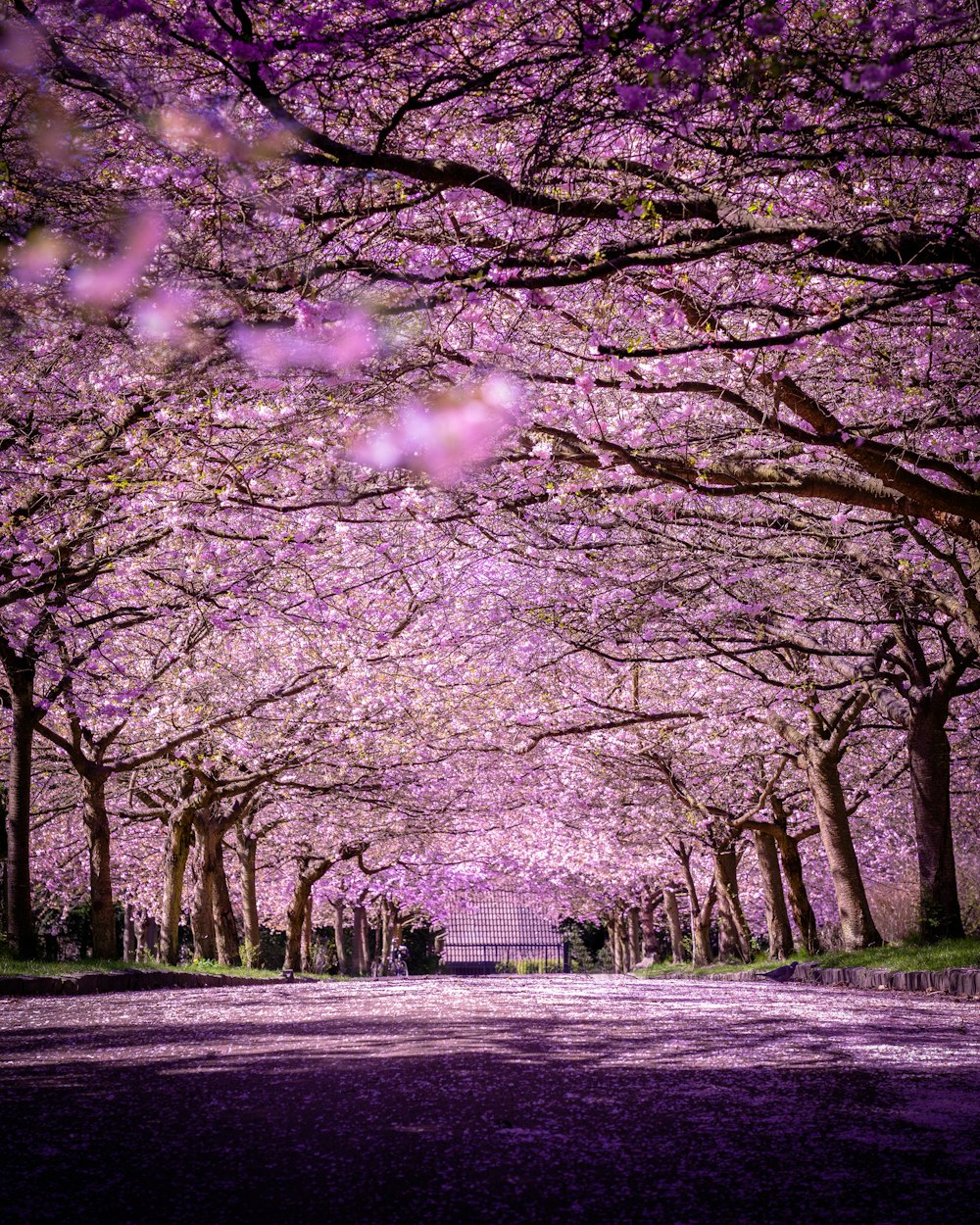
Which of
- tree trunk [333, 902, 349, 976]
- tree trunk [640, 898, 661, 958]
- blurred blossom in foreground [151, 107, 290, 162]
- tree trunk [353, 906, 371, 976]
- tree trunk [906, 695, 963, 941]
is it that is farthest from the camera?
tree trunk [353, 906, 371, 976]

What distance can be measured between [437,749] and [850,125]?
20.4m

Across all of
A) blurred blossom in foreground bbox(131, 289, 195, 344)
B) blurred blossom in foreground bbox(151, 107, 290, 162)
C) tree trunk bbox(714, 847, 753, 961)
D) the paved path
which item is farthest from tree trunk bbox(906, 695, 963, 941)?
blurred blossom in foreground bbox(151, 107, 290, 162)

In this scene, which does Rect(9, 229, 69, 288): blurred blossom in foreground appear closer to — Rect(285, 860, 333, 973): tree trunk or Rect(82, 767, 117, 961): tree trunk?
Rect(82, 767, 117, 961): tree trunk

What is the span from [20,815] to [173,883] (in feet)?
22.2

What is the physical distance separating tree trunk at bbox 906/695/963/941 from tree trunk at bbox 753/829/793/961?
28.2ft

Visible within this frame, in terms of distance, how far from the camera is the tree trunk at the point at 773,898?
2442 centimetres

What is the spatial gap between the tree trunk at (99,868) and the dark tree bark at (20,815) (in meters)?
2.64

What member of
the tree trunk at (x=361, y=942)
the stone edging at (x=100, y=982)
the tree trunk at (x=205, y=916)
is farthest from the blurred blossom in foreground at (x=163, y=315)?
the tree trunk at (x=361, y=942)

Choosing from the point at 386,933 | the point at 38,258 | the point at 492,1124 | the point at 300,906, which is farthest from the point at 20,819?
the point at 386,933

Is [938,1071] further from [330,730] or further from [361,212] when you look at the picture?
[330,730]

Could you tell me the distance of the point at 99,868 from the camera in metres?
18.2

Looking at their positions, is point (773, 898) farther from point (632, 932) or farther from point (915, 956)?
point (632, 932)

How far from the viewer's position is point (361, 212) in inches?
259

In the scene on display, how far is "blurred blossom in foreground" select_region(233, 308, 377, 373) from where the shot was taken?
25.8 feet
